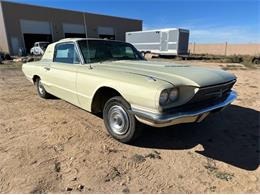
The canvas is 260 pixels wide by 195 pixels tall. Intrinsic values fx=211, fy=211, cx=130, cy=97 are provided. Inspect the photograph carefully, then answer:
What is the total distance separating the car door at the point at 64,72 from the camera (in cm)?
402

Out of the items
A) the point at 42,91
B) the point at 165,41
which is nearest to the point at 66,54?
the point at 42,91

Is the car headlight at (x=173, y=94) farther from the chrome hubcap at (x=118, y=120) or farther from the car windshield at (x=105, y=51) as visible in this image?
the car windshield at (x=105, y=51)

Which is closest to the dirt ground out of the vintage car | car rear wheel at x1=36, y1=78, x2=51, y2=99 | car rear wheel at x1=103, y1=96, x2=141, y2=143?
car rear wheel at x1=103, y1=96, x2=141, y2=143

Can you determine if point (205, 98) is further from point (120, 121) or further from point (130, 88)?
point (120, 121)

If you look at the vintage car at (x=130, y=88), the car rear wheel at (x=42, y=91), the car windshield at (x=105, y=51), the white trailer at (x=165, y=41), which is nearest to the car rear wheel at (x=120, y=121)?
the vintage car at (x=130, y=88)

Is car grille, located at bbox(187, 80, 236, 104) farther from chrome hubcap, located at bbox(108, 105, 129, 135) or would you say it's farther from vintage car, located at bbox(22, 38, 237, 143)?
chrome hubcap, located at bbox(108, 105, 129, 135)

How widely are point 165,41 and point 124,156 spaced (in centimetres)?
1996

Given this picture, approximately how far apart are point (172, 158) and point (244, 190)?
94cm

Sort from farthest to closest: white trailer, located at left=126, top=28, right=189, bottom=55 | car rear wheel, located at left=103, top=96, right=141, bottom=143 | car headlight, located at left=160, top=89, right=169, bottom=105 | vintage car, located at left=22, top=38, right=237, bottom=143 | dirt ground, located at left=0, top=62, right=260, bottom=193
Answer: white trailer, located at left=126, top=28, right=189, bottom=55
car rear wheel, located at left=103, top=96, right=141, bottom=143
vintage car, located at left=22, top=38, right=237, bottom=143
car headlight, located at left=160, top=89, right=169, bottom=105
dirt ground, located at left=0, top=62, right=260, bottom=193

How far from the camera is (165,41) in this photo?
21.5 meters

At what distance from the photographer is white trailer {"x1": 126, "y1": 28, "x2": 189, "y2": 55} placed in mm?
20438

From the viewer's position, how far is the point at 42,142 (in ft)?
11.1

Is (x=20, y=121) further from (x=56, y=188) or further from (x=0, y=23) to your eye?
(x=0, y=23)

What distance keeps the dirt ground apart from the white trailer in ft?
Result: 55.8
